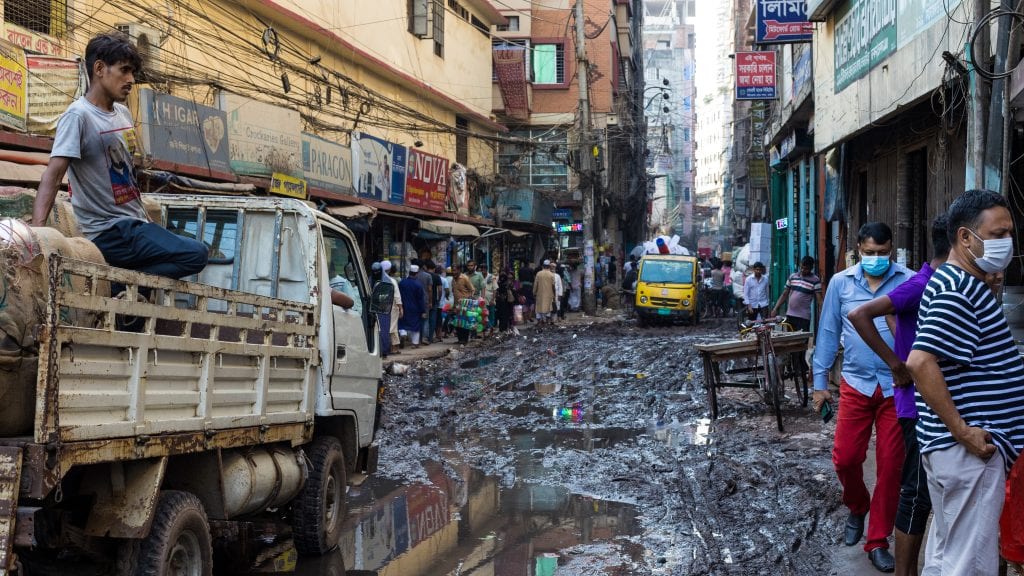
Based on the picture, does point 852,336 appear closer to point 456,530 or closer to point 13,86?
point 456,530

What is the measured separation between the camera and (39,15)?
1332cm

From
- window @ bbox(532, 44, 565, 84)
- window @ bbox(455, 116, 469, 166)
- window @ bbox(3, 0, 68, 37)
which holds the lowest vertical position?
window @ bbox(3, 0, 68, 37)

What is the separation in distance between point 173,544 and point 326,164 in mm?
16351

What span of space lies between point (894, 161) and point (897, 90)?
3.46 m

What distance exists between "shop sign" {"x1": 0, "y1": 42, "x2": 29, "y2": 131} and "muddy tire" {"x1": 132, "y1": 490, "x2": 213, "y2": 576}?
7.75 metres

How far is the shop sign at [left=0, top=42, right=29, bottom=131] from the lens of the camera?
11.0 meters

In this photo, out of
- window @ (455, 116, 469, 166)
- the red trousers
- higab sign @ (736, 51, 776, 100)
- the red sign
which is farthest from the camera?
window @ (455, 116, 469, 166)

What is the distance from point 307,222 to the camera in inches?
271

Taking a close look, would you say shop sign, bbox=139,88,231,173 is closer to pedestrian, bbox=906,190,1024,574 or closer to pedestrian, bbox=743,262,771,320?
pedestrian, bbox=906,190,1024,574

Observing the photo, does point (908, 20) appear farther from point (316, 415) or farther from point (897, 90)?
Answer: point (316, 415)

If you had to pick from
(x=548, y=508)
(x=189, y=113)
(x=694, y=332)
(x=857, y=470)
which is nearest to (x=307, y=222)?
(x=548, y=508)

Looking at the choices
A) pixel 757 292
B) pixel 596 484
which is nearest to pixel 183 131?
pixel 596 484

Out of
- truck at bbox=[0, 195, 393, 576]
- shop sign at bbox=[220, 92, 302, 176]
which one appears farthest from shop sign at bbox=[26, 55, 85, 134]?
truck at bbox=[0, 195, 393, 576]

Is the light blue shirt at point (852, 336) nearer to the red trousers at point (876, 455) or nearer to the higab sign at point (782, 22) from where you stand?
the red trousers at point (876, 455)
